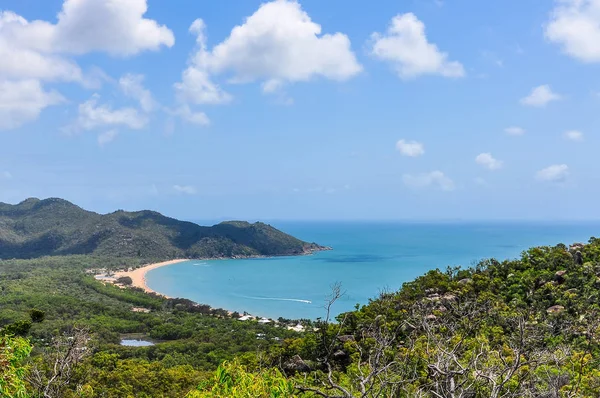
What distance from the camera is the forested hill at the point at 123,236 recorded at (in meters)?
102

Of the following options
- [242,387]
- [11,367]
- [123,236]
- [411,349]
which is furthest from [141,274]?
[242,387]

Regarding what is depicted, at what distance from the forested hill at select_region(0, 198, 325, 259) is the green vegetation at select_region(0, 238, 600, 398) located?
65.2 m

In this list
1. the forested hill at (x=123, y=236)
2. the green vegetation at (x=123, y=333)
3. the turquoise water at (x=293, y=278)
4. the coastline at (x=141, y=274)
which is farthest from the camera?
the forested hill at (x=123, y=236)

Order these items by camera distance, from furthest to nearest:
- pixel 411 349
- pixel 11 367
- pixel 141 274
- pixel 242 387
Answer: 1. pixel 141 274
2. pixel 411 349
3. pixel 11 367
4. pixel 242 387

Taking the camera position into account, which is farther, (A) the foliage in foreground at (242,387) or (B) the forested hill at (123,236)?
(B) the forested hill at (123,236)

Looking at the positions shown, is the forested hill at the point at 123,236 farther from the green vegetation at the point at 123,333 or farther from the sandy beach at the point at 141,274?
the green vegetation at the point at 123,333

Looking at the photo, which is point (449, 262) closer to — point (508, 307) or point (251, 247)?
point (251, 247)

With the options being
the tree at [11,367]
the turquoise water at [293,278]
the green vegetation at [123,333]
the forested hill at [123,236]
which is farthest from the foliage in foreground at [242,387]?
the forested hill at [123,236]

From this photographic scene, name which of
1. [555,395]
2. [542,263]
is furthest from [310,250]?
[555,395]

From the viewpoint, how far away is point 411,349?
23.3 ft

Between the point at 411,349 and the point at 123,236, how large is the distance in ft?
346

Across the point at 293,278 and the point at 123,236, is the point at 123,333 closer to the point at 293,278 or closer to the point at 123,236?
the point at 293,278

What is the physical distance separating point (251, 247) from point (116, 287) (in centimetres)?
5146

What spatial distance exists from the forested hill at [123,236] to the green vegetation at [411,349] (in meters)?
65.2
